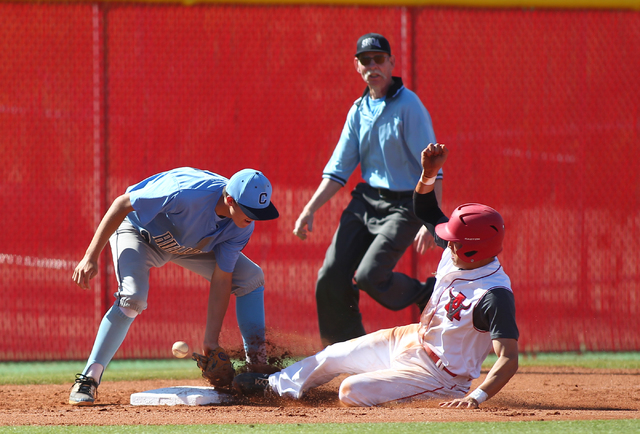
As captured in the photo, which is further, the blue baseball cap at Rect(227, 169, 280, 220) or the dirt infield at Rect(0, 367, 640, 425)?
the blue baseball cap at Rect(227, 169, 280, 220)

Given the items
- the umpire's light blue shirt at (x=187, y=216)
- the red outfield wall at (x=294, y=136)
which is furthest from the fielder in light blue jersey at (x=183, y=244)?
the red outfield wall at (x=294, y=136)

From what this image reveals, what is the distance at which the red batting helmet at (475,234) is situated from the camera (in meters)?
3.60

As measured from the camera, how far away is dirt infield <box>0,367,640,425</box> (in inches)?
134

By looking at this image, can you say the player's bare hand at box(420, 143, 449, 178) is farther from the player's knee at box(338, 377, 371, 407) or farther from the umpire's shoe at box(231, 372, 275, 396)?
the umpire's shoe at box(231, 372, 275, 396)

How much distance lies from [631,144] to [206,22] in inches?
151

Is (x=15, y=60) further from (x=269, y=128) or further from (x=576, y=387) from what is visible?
(x=576, y=387)

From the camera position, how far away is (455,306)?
360 cm

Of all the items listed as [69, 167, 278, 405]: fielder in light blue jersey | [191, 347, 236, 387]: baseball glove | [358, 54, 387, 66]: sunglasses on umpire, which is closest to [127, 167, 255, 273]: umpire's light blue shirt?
[69, 167, 278, 405]: fielder in light blue jersey

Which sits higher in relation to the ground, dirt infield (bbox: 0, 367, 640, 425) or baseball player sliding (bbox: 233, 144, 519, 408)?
baseball player sliding (bbox: 233, 144, 519, 408)

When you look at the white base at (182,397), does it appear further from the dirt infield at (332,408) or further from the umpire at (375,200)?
the umpire at (375,200)

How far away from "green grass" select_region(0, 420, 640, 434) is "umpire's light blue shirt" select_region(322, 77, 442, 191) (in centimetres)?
190

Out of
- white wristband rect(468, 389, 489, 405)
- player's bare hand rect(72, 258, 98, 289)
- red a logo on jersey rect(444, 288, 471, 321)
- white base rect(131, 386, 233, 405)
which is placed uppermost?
player's bare hand rect(72, 258, 98, 289)

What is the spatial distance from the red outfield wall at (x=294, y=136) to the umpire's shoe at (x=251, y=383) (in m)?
1.89

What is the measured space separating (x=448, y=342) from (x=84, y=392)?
6.81 ft
